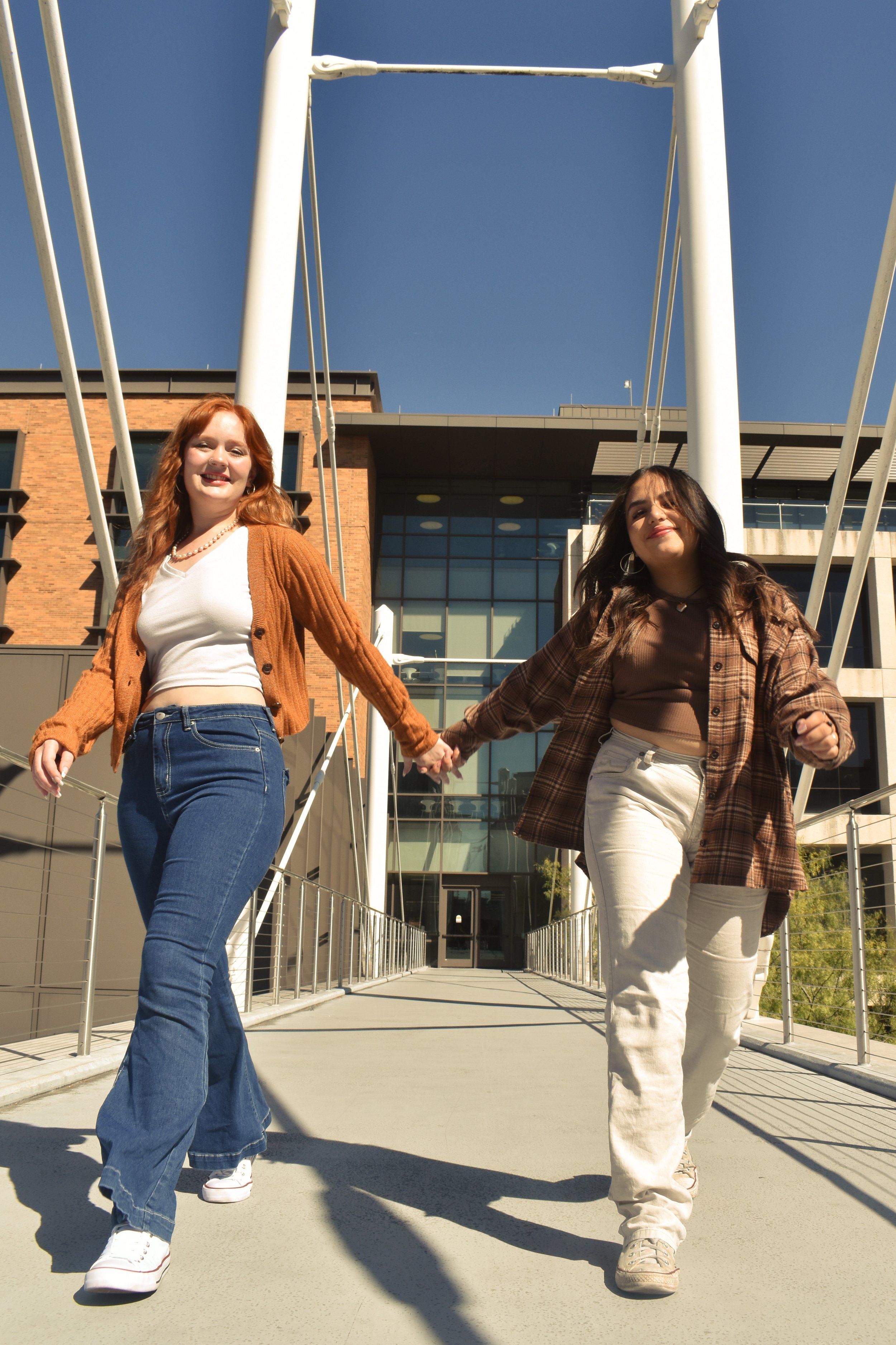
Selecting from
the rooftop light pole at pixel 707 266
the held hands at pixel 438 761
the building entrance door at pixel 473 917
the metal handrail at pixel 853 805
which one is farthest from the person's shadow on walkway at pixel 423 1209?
the building entrance door at pixel 473 917

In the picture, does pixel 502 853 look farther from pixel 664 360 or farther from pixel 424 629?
pixel 664 360

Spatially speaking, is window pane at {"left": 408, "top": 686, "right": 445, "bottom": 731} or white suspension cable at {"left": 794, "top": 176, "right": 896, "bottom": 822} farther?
window pane at {"left": 408, "top": 686, "right": 445, "bottom": 731}

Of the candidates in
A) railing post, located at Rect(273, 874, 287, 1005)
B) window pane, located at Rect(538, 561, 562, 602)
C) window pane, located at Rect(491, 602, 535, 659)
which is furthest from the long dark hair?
window pane, located at Rect(538, 561, 562, 602)

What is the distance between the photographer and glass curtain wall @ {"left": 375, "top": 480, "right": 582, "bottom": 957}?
29484 mm

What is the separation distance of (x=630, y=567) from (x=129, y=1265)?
178cm

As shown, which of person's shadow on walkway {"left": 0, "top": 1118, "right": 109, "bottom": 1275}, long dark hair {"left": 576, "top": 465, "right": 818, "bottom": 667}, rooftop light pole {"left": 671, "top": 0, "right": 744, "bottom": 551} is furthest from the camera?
rooftop light pole {"left": 671, "top": 0, "right": 744, "bottom": 551}

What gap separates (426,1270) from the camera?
5.92ft

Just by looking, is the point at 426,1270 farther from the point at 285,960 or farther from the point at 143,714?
the point at 285,960

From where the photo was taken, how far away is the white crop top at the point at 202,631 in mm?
2125

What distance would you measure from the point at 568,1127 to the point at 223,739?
5.65ft

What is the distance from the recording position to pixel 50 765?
6.62ft

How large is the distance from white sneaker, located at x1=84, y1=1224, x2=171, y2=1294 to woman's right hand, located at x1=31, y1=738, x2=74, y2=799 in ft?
2.51

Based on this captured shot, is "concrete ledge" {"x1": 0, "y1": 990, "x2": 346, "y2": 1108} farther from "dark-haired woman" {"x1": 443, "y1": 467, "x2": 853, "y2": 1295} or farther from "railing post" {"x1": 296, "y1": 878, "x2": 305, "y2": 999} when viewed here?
"railing post" {"x1": 296, "y1": 878, "x2": 305, "y2": 999}

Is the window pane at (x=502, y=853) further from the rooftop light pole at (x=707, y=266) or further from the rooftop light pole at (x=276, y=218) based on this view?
the rooftop light pole at (x=707, y=266)
